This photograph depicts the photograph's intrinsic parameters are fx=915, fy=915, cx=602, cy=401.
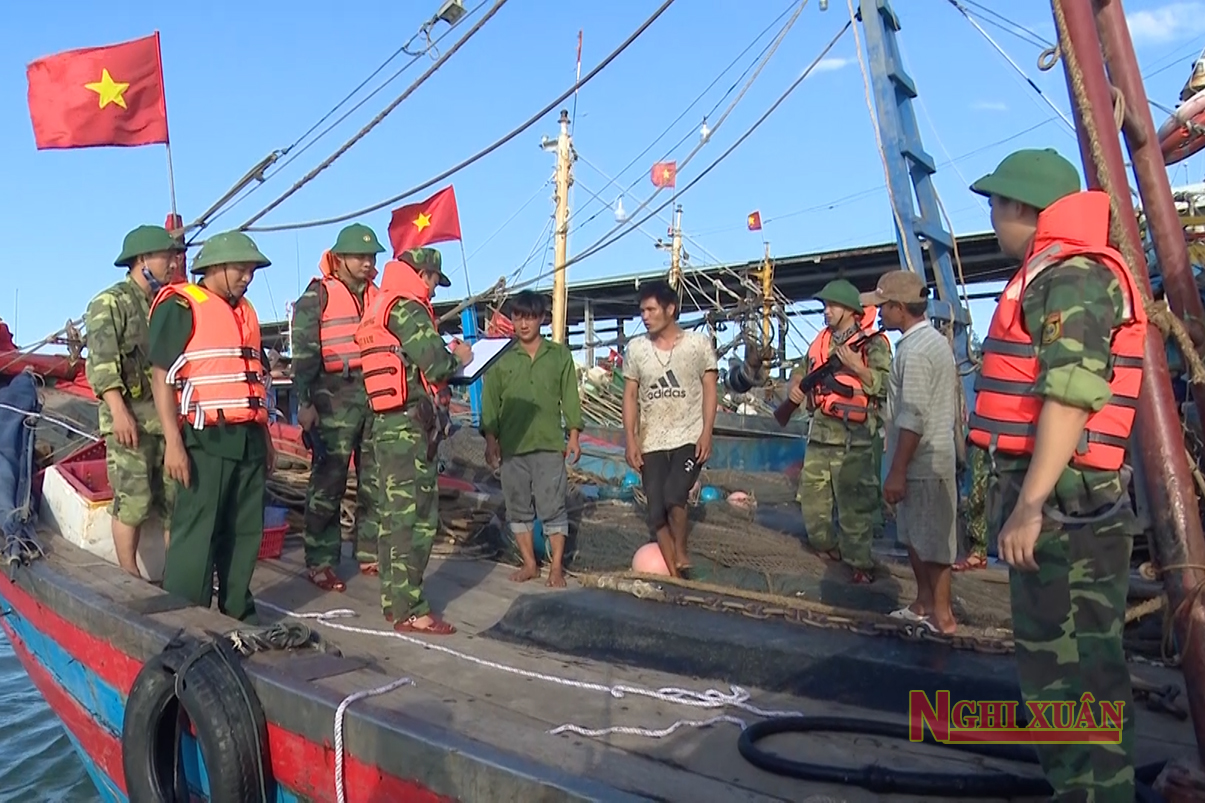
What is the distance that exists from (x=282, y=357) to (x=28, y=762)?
384 inches

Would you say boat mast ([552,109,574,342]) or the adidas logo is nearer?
the adidas logo

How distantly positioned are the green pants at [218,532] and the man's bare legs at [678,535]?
81.4 inches

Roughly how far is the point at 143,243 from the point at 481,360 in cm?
214

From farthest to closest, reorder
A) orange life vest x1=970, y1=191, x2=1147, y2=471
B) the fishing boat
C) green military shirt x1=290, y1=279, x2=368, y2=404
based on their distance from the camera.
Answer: green military shirt x1=290, y1=279, x2=368, y2=404 → the fishing boat → orange life vest x1=970, y1=191, x2=1147, y2=471

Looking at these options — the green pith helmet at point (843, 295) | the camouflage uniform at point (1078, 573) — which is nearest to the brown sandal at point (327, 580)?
the green pith helmet at point (843, 295)

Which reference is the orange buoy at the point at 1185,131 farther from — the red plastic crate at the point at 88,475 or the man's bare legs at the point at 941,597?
the red plastic crate at the point at 88,475

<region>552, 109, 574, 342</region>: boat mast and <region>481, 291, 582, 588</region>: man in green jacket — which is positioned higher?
<region>552, 109, 574, 342</region>: boat mast

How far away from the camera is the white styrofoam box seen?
4.64 meters

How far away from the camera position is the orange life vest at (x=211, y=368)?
3.86 metres

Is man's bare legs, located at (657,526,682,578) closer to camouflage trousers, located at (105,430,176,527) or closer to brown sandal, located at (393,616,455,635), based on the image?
brown sandal, located at (393,616,455,635)

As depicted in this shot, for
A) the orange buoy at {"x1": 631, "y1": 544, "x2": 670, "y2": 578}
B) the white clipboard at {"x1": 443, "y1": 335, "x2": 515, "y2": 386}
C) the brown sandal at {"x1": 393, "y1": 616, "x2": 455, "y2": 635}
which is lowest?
the brown sandal at {"x1": 393, "y1": 616, "x2": 455, "y2": 635}

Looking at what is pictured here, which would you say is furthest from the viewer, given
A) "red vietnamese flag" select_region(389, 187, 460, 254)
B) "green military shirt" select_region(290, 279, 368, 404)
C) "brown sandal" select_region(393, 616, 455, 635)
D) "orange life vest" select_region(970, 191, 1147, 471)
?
"red vietnamese flag" select_region(389, 187, 460, 254)

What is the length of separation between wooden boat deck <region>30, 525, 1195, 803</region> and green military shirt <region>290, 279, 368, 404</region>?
3.93 ft

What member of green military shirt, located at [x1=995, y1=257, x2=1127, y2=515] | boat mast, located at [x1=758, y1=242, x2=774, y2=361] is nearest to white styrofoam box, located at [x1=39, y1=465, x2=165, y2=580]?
green military shirt, located at [x1=995, y1=257, x2=1127, y2=515]
